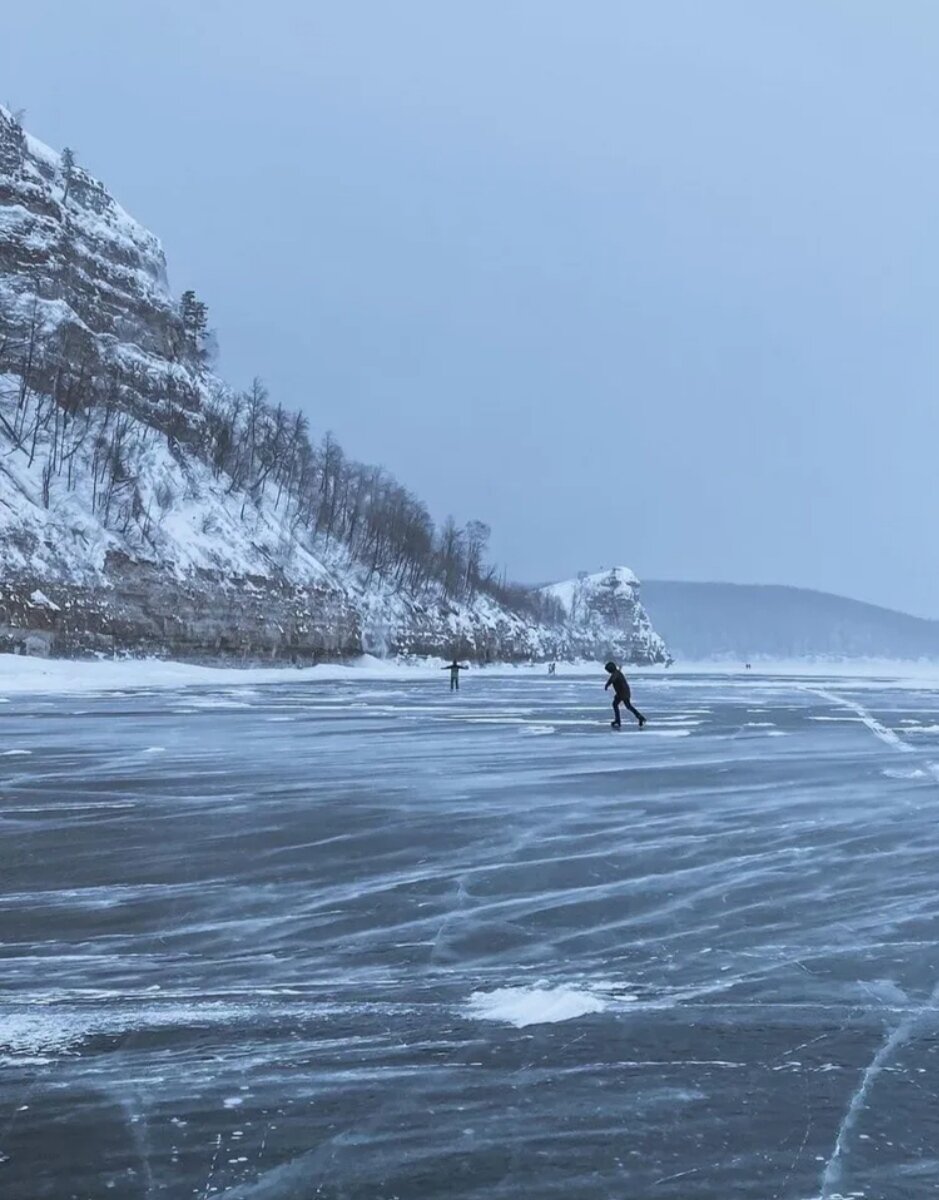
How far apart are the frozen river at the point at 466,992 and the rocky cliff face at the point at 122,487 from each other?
41.8 meters

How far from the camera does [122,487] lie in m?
60.8

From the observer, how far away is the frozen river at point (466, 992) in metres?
3.72

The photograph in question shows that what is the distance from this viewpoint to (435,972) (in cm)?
590

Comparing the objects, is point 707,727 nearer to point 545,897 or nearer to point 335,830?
point 335,830

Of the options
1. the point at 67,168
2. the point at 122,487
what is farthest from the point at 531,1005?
the point at 67,168

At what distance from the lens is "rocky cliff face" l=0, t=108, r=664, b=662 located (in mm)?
53500

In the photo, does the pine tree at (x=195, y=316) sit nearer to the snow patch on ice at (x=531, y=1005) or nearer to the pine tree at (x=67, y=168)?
the pine tree at (x=67, y=168)

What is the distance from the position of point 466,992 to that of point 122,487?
58552mm

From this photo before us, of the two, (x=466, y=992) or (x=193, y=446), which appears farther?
(x=193, y=446)

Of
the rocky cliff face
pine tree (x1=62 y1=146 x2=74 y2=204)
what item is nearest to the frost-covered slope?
the rocky cliff face

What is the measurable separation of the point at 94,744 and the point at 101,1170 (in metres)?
15.3

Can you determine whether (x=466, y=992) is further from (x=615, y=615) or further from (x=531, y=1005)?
(x=615, y=615)

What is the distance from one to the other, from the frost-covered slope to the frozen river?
161644 mm

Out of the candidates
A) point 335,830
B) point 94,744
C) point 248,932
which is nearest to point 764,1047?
point 248,932
